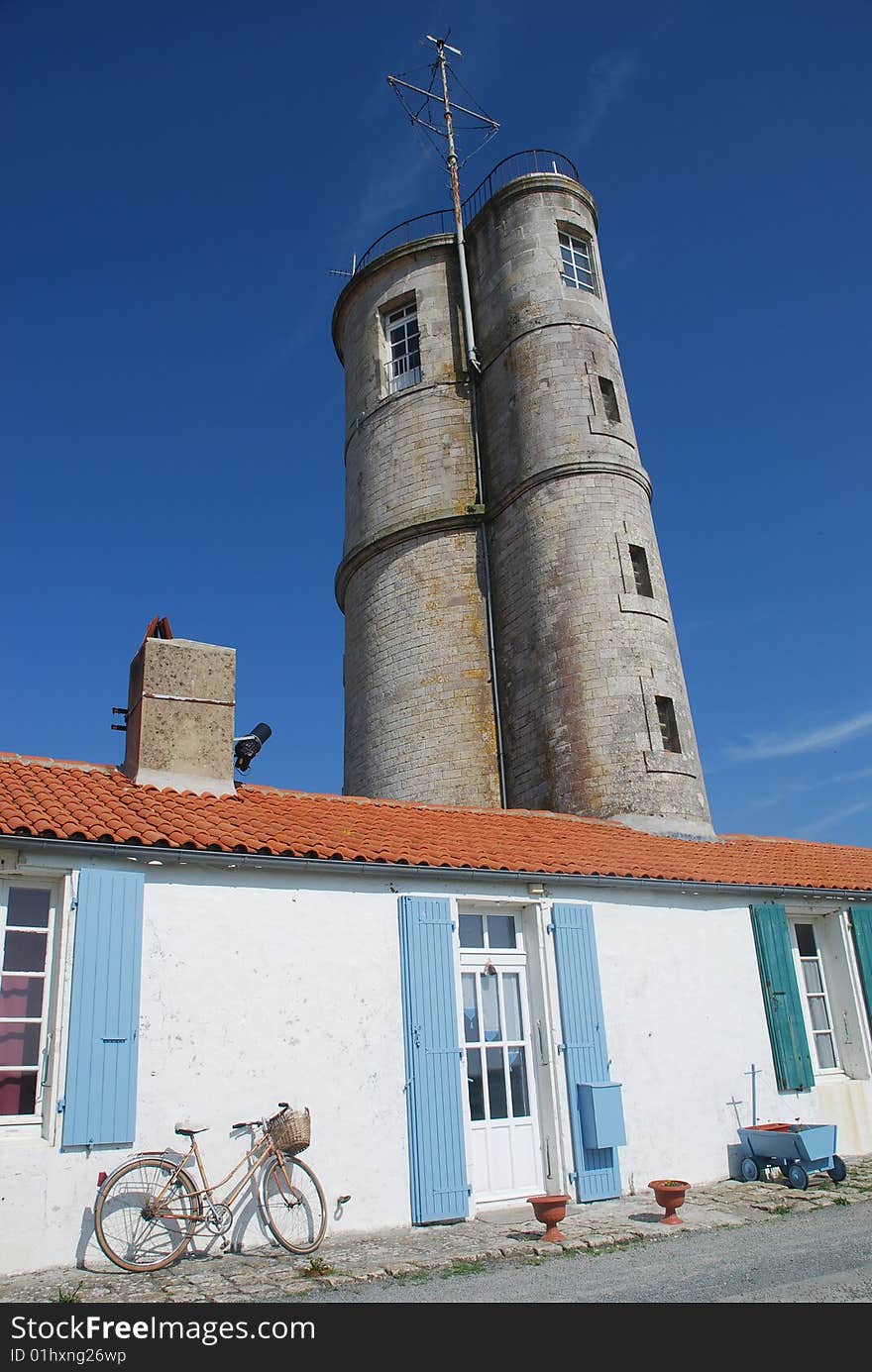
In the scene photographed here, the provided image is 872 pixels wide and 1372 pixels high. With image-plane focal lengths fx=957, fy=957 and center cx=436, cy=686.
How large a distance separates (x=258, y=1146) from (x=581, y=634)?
10.3 metres

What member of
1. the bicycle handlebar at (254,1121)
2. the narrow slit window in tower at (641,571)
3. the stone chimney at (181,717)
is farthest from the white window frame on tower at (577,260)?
the bicycle handlebar at (254,1121)

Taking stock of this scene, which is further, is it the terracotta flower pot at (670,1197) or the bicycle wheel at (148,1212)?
the terracotta flower pot at (670,1197)

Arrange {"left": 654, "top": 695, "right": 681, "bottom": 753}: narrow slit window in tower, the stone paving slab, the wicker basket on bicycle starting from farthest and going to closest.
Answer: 1. {"left": 654, "top": 695, "right": 681, "bottom": 753}: narrow slit window in tower
2. the wicker basket on bicycle
3. the stone paving slab

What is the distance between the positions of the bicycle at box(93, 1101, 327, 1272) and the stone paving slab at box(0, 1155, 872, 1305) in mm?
142

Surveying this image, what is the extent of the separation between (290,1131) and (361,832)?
2952mm

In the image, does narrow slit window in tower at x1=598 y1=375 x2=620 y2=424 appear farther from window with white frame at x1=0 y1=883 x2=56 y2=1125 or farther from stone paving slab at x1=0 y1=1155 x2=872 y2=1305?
window with white frame at x1=0 y1=883 x2=56 y2=1125

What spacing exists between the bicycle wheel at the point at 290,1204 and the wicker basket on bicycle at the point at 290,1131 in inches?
5.8

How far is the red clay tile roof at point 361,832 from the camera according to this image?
7680 mm

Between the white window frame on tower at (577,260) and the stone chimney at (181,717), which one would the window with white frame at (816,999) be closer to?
the stone chimney at (181,717)

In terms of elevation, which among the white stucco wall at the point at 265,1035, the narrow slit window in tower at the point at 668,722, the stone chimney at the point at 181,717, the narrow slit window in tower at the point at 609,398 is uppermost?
the narrow slit window in tower at the point at 609,398

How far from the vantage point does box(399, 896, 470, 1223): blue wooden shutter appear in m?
7.70

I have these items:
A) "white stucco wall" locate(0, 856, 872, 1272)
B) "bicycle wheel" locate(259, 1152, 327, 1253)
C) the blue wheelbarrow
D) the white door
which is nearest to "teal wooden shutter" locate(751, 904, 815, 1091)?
"white stucco wall" locate(0, 856, 872, 1272)
